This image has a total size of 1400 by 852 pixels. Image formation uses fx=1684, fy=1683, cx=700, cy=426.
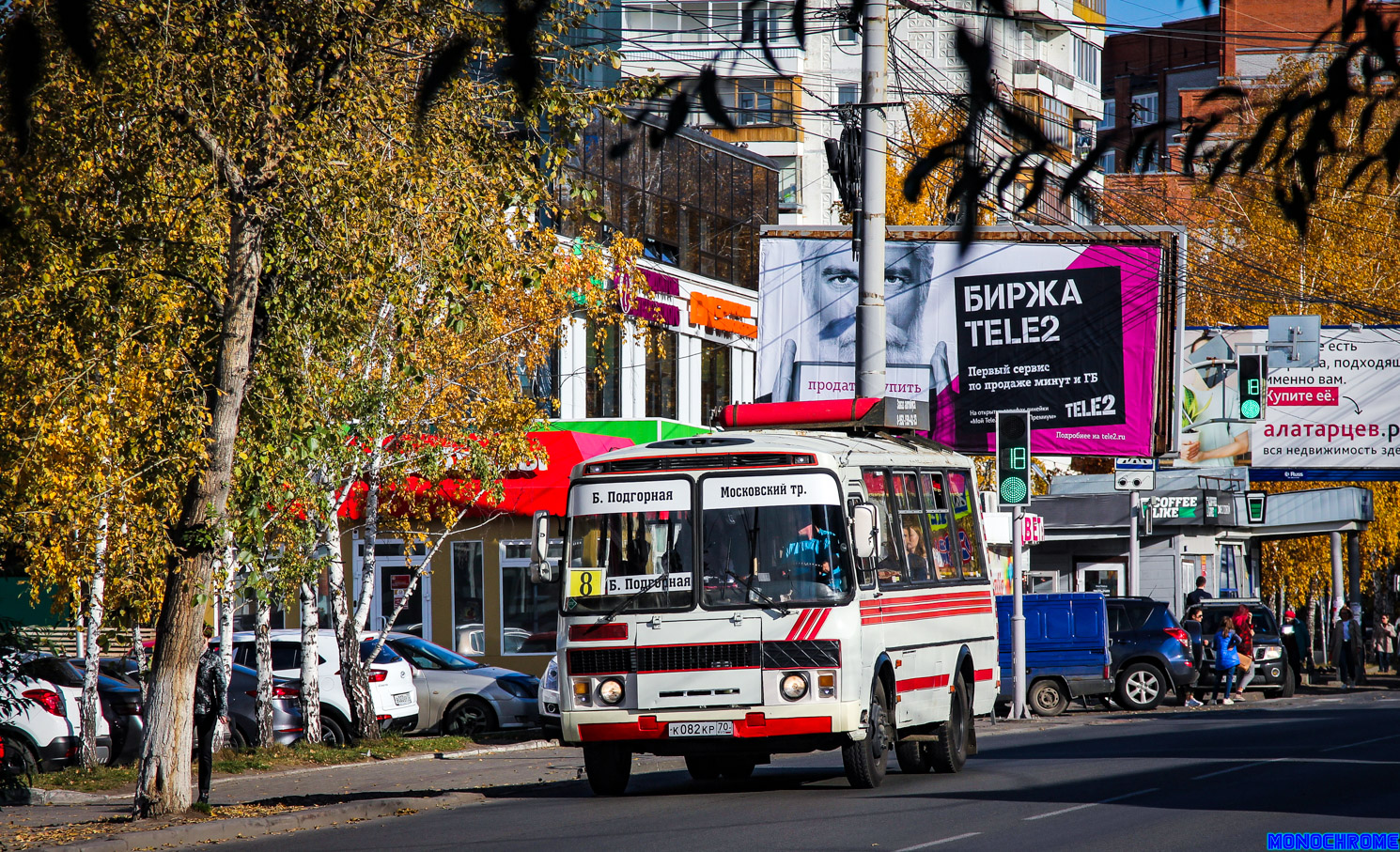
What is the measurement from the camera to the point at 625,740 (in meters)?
14.1

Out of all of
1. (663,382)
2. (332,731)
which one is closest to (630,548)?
(332,731)

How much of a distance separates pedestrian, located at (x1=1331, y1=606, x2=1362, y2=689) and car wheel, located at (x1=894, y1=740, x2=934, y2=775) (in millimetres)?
23580

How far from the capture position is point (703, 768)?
1642 centimetres

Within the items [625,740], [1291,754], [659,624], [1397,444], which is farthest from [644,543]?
[1397,444]

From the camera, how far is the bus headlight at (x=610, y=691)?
13977 mm

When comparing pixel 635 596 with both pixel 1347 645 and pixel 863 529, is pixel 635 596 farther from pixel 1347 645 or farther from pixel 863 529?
pixel 1347 645

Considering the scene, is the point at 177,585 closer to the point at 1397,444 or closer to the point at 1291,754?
the point at 1291,754

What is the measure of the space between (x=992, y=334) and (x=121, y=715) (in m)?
15.6

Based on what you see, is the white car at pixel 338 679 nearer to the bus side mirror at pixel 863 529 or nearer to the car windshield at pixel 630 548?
the car windshield at pixel 630 548

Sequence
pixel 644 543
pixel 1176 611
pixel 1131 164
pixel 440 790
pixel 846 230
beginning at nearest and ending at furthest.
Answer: pixel 1131 164 → pixel 644 543 → pixel 440 790 → pixel 846 230 → pixel 1176 611

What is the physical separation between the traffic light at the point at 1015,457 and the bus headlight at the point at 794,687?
1174 centimetres

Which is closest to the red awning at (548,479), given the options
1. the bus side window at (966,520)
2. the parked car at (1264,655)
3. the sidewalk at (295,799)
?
the sidewalk at (295,799)

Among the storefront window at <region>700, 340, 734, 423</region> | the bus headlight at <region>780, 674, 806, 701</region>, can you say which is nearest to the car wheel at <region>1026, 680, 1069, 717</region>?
the storefront window at <region>700, 340, 734, 423</region>

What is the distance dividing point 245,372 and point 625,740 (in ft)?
14.2
